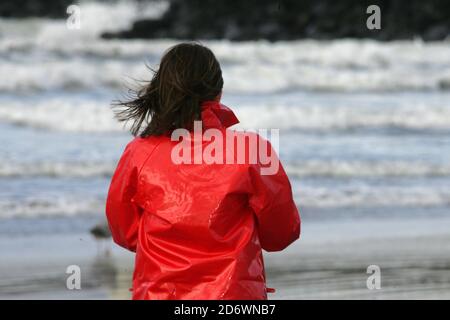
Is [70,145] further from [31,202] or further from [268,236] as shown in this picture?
[268,236]

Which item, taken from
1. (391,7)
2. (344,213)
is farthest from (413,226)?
(391,7)

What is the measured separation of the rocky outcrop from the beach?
906cm

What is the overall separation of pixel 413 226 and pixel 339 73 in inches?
464

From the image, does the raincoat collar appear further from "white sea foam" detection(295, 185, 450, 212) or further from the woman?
"white sea foam" detection(295, 185, 450, 212)

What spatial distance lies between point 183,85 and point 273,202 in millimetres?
373

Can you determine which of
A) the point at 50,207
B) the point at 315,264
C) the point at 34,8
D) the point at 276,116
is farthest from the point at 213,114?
the point at 34,8

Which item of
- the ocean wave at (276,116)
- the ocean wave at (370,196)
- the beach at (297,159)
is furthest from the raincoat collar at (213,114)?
the ocean wave at (276,116)

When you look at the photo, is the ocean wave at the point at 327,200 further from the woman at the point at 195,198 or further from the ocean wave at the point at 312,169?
the woman at the point at 195,198

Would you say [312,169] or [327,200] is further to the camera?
[312,169]

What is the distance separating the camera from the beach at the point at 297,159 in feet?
21.0

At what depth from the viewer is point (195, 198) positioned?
9.73ft

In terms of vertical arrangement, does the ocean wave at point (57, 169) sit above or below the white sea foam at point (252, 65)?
above

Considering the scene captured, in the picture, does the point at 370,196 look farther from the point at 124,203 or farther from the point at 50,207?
the point at 124,203

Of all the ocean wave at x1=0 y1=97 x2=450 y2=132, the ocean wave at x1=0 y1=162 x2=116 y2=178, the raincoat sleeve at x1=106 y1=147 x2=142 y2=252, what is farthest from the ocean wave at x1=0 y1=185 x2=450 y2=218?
the raincoat sleeve at x1=106 y1=147 x2=142 y2=252
